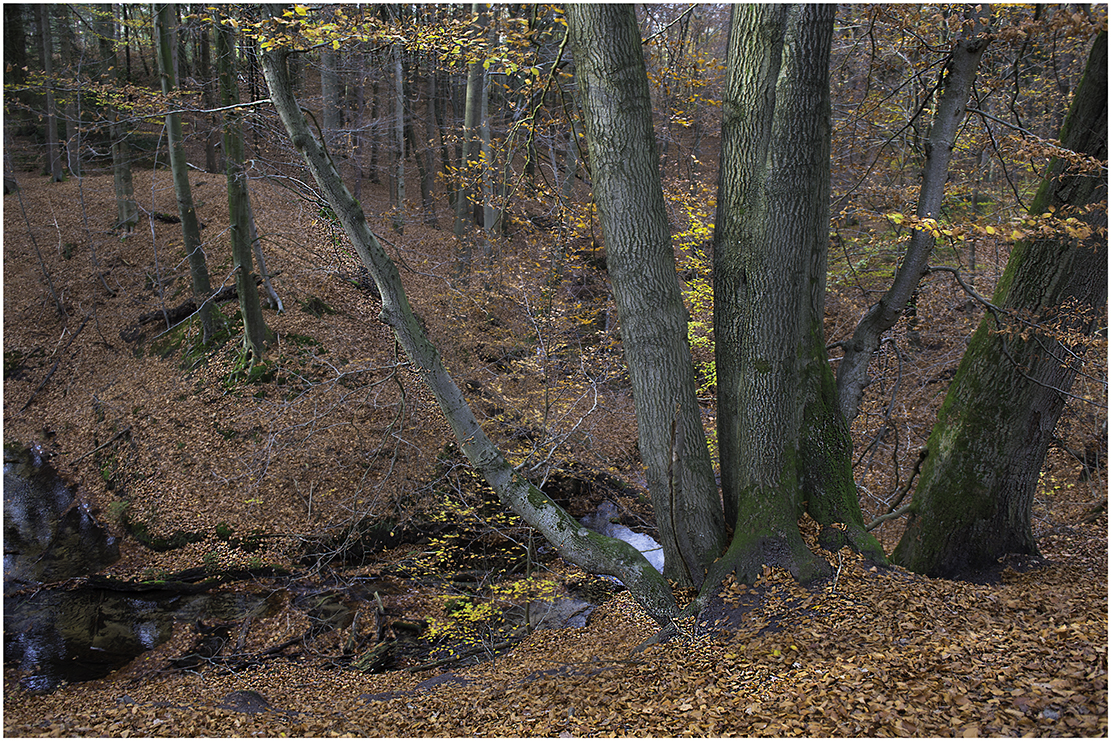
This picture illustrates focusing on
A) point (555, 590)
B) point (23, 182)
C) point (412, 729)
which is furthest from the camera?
point (23, 182)

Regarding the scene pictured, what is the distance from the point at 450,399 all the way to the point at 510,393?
589 cm

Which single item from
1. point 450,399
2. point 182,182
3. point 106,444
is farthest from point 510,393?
point 182,182

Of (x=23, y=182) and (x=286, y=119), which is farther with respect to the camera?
(x=23, y=182)

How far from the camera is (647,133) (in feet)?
14.0

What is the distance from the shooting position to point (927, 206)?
4488 mm

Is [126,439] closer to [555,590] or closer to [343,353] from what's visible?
[343,353]

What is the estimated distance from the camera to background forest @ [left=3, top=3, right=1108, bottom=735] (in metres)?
3.82

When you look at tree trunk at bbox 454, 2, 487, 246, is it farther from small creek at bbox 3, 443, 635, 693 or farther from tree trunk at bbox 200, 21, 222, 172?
small creek at bbox 3, 443, 635, 693

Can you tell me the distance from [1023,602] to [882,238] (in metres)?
9.10

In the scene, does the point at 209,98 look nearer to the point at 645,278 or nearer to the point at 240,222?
the point at 240,222

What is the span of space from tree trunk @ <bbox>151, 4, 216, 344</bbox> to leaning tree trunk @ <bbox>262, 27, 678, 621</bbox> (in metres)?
7.07

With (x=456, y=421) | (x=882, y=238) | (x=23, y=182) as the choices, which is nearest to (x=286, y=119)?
(x=456, y=421)

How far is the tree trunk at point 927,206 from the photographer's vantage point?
422cm

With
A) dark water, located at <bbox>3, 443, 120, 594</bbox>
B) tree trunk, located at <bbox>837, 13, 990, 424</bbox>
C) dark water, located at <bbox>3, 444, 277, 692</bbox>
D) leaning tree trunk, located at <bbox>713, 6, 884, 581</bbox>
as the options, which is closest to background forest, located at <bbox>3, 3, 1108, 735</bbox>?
tree trunk, located at <bbox>837, 13, 990, 424</bbox>
